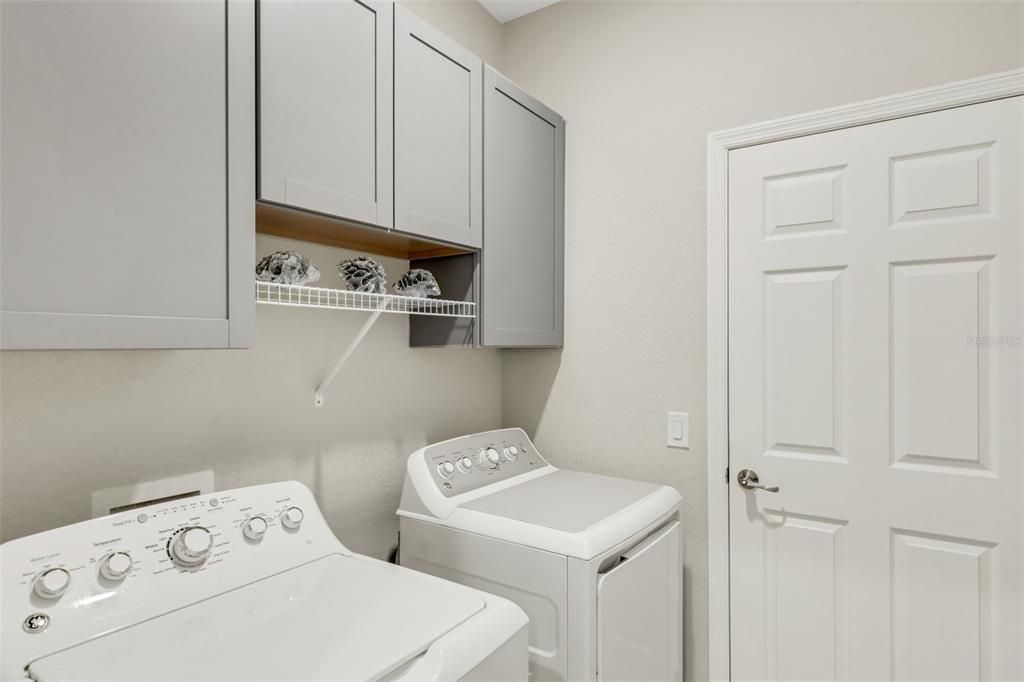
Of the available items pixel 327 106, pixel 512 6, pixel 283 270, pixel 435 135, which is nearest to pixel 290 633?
pixel 283 270

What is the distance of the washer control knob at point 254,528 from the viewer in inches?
48.9

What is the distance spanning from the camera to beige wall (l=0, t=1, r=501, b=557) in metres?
1.13

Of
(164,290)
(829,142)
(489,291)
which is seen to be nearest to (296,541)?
(164,290)

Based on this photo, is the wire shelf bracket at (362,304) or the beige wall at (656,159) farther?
the beige wall at (656,159)

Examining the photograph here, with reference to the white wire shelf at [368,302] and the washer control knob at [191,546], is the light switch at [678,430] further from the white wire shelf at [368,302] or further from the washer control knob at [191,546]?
the washer control knob at [191,546]

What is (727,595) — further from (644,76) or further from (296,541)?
(644,76)

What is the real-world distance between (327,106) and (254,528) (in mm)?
917

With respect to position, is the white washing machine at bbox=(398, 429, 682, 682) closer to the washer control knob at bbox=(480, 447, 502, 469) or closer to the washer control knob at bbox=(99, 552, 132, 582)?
the washer control knob at bbox=(480, 447, 502, 469)

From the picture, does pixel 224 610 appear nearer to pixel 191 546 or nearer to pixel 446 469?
pixel 191 546

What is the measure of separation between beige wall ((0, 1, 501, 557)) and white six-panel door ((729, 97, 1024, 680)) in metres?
1.04

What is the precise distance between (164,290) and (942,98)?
6.22ft

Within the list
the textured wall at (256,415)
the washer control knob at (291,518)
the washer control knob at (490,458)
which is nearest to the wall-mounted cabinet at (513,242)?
the textured wall at (256,415)

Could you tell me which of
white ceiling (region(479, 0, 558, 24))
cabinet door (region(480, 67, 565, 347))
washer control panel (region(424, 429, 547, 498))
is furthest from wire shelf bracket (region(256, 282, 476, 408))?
white ceiling (region(479, 0, 558, 24))

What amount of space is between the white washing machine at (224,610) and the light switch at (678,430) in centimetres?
99
